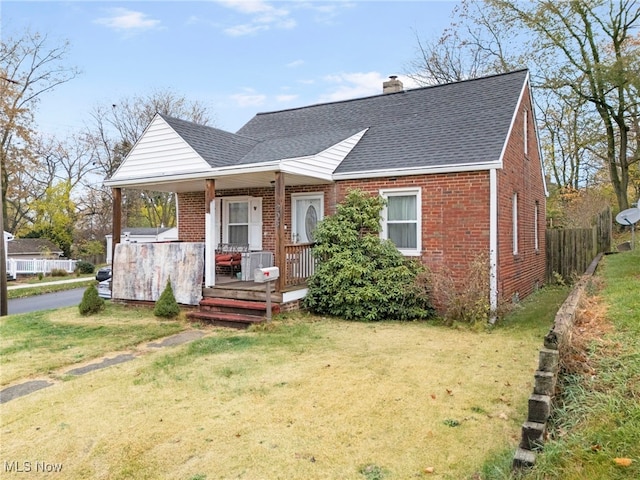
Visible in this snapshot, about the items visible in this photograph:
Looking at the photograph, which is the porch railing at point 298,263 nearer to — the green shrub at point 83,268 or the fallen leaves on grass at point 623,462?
the fallen leaves on grass at point 623,462

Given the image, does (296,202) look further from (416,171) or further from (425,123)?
(425,123)

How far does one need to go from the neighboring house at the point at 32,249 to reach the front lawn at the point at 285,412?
28332mm

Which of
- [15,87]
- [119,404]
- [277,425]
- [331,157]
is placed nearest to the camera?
[277,425]

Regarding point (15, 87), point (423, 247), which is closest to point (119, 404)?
point (423, 247)

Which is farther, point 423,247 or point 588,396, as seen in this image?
point 423,247

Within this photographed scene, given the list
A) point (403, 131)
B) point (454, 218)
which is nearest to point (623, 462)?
point (454, 218)

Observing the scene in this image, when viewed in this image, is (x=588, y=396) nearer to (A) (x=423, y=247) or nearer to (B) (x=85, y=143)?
(A) (x=423, y=247)

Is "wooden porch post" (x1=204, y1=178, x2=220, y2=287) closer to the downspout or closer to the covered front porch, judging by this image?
the covered front porch

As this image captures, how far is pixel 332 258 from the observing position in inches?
385

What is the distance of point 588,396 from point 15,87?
121 ft

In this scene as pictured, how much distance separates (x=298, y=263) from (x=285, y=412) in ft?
19.1

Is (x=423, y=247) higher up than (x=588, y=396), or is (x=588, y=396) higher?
(x=423, y=247)

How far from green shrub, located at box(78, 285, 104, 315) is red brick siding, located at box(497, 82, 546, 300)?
9383 mm

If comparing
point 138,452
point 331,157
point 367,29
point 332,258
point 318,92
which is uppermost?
point 318,92
